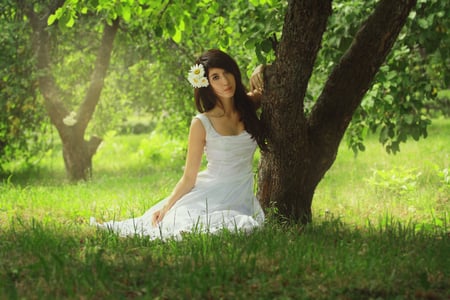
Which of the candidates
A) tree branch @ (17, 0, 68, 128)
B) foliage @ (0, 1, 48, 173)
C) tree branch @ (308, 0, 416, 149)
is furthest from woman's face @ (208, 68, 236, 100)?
tree branch @ (17, 0, 68, 128)

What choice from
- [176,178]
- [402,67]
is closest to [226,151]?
[402,67]

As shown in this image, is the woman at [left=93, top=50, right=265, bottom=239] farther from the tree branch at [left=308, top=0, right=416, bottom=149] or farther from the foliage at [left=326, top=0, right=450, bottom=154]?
the foliage at [left=326, top=0, right=450, bottom=154]

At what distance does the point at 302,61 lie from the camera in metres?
4.99

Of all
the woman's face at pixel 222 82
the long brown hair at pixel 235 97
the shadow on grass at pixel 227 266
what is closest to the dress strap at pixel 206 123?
the long brown hair at pixel 235 97

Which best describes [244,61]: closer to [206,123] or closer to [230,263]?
[206,123]

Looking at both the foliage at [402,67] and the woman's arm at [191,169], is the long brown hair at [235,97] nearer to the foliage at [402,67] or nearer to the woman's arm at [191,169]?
the woman's arm at [191,169]

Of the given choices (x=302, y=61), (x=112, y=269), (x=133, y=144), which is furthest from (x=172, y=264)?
(x=133, y=144)

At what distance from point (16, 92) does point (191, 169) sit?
6.17 metres

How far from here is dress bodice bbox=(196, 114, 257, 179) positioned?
5.14m

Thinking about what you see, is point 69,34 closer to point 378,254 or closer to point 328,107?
point 328,107

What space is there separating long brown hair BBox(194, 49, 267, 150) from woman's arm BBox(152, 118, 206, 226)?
216mm

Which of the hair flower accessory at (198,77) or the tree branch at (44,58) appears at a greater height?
the tree branch at (44,58)

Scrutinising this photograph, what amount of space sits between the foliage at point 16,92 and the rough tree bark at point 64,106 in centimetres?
25

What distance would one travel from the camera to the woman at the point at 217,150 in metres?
5.05
